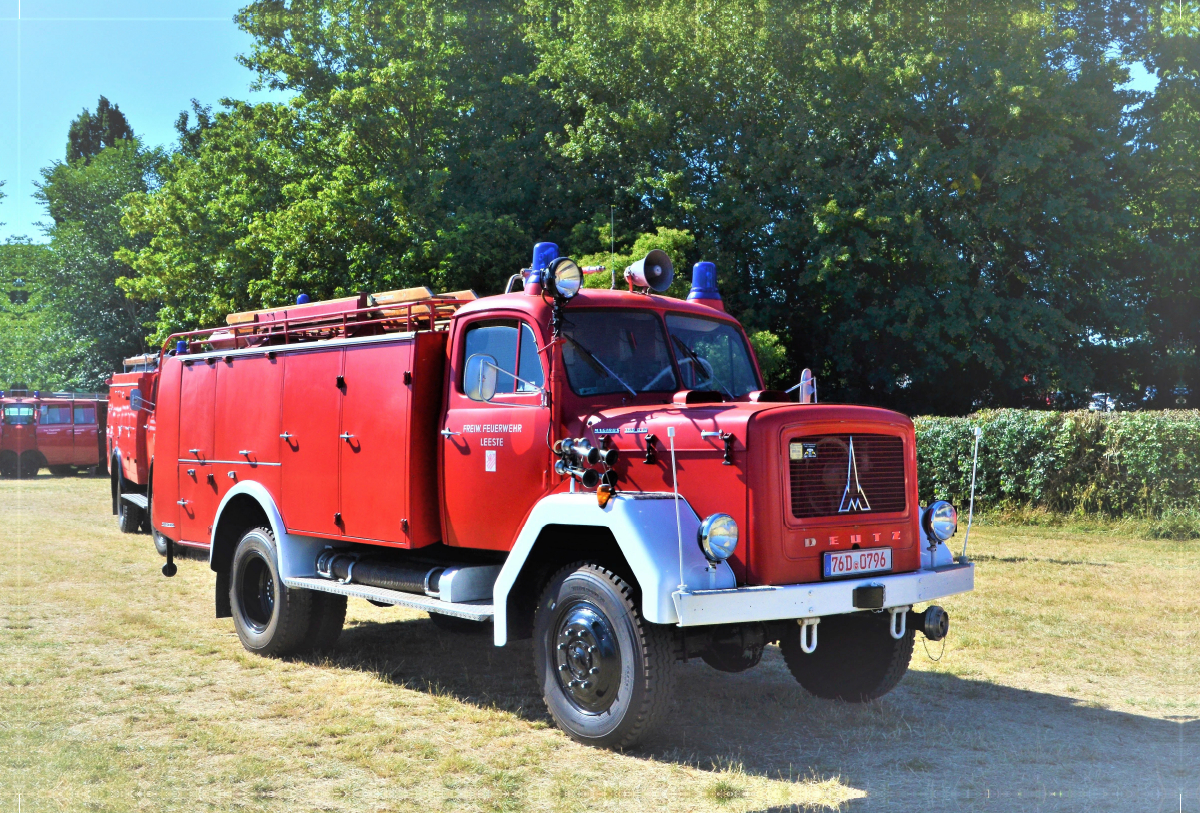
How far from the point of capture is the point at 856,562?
6.20 metres

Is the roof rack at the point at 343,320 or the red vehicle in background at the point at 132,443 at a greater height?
the roof rack at the point at 343,320

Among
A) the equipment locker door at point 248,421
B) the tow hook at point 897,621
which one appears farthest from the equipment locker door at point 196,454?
the tow hook at point 897,621

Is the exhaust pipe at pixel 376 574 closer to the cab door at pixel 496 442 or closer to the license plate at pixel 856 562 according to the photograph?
the cab door at pixel 496 442

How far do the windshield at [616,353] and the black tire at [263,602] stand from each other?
3317 mm

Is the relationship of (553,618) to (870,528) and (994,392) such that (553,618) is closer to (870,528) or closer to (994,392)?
(870,528)

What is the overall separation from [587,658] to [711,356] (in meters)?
2.34

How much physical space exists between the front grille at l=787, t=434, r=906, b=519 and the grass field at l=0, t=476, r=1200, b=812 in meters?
1.39

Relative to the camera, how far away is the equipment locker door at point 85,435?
3378 centimetres

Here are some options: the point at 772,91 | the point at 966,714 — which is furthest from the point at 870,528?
the point at 772,91

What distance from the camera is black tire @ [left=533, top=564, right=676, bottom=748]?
574 cm

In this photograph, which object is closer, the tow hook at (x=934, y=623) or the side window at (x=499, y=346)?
the tow hook at (x=934, y=623)

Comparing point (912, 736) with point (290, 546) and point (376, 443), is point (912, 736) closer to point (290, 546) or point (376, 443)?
point (376, 443)

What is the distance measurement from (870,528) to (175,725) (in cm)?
437

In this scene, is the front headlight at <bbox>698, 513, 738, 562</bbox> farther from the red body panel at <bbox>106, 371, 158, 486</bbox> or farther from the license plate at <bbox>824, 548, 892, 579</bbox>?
the red body panel at <bbox>106, 371, 158, 486</bbox>
